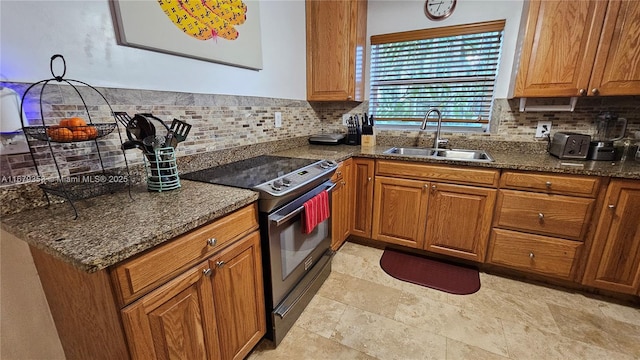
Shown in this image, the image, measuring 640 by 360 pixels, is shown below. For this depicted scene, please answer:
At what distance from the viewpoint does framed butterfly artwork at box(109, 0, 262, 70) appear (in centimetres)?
118

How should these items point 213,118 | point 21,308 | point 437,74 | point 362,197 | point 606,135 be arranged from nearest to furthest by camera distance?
point 21,308 → point 213,118 → point 606,135 → point 362,197 → point 437,74

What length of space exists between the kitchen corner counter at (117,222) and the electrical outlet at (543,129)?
7.35ft

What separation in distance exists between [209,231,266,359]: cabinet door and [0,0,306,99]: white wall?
0.91m

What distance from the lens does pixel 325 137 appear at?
248cm

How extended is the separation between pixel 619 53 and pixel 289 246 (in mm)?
2247

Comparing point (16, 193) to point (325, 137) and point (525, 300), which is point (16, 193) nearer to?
point (325, 137)

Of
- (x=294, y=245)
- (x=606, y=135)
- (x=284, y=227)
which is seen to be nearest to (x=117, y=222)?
(x=284, y=227)

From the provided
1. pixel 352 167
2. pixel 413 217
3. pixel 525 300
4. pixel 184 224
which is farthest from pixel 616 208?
pixel 184 224

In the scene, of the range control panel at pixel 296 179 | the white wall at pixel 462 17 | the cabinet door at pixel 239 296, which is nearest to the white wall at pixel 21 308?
the cabinet door at pixel 239 296

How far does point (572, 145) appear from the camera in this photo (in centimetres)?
179

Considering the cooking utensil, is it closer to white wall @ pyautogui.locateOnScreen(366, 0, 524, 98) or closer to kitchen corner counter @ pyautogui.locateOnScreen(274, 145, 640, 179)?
kitchen corner counter @ pyautogui.locateOnScreen(274, 145, 640, 179)

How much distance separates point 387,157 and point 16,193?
1961 mm

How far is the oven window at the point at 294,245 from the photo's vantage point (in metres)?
1.36

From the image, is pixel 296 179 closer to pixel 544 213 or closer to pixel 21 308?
pixel 21 308
